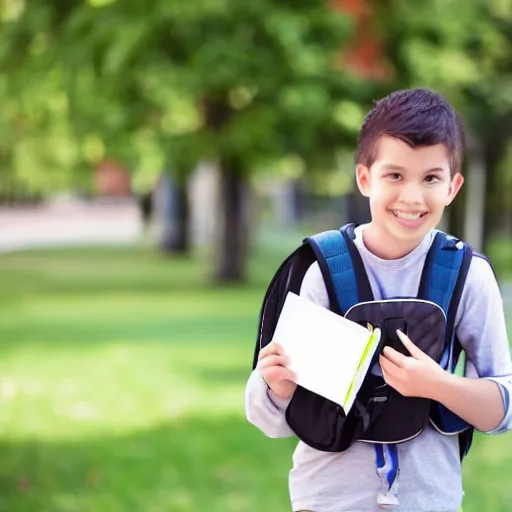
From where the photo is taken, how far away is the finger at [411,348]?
2201 millimetres

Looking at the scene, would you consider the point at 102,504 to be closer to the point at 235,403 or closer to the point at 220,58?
the point at 235,403

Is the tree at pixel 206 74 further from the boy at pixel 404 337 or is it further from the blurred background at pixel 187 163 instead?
the boy at pixel 404 337

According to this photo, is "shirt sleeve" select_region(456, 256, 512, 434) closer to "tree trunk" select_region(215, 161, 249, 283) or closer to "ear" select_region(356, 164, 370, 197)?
"ear" select_region(356, 164, 370, 197)

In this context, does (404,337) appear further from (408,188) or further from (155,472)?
(155,472)

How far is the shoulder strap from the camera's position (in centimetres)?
225

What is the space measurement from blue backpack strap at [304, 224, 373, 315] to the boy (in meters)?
0.03

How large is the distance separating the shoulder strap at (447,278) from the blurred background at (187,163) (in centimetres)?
393

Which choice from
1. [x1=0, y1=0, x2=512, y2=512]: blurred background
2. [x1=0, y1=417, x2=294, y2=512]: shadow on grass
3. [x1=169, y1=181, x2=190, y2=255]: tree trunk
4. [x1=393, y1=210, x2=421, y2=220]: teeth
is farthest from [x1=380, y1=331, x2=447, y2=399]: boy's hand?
[x1=169, y1=181, x2=190, y2=255]: tree trunk

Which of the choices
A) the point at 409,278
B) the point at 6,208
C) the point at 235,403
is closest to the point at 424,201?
the point at 409,278

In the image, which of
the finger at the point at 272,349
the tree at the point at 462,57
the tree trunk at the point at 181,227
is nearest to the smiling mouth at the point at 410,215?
the finger at the point at 272,349

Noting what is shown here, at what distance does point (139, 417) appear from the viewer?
8266mm

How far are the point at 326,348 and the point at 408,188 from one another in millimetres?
338

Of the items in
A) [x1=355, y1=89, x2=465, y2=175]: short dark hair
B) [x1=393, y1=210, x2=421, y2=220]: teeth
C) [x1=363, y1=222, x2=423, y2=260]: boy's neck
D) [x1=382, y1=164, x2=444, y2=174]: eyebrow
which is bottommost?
[x1=363, y1=222, x2=423, y2=260]: boy's neck

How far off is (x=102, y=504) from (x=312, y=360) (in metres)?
3.82
